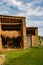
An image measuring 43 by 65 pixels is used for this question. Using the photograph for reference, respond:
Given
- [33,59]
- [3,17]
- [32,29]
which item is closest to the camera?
[33,59]

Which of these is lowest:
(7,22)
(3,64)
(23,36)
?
(3,64)

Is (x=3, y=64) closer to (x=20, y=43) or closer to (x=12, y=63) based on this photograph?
(x=12, y=63)

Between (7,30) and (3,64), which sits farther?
(7,30)

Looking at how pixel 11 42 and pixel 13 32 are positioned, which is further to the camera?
pixel 11 42

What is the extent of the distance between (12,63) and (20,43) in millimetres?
10542

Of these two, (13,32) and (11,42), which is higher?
(13,32)

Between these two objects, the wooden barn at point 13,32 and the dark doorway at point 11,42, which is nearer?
the wooden barn at point 13,32

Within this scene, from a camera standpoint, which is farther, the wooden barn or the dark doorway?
the dark doorway

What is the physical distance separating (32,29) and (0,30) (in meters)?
6.14

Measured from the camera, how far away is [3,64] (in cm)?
1866

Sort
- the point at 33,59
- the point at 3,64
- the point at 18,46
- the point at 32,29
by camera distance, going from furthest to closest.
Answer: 1. the point at 32,29
2. the point at 18,46
3. the point at 33,59
4. the point at 3,64

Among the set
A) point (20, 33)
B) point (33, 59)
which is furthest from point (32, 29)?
point (33, 59)

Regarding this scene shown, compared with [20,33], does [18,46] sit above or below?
below

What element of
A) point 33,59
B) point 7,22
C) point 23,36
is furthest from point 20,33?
point 33,59
